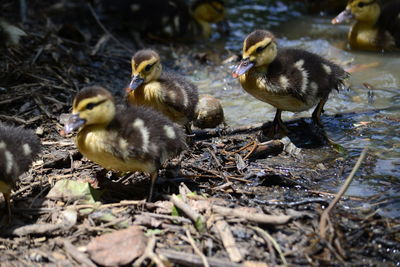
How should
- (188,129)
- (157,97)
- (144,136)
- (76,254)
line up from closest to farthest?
(76,254) → (144,136) → (157,97) → (188,129)

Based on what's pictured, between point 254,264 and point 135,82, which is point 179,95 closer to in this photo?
point 135,82

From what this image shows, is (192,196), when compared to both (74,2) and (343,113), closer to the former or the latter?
(343,113)

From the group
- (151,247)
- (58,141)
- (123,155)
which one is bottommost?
(58,141)

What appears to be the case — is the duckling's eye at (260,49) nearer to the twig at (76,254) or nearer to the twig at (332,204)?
the twig at (332,204)

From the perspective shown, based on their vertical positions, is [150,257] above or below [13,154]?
below

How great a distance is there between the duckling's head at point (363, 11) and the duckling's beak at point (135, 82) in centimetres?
318

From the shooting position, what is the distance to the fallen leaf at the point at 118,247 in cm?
267

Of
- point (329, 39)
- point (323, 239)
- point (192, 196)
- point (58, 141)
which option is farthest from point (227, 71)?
point (323, 239)

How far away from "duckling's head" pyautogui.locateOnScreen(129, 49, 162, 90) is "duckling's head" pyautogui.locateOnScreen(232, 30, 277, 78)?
61 cm

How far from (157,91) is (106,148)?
979 mm

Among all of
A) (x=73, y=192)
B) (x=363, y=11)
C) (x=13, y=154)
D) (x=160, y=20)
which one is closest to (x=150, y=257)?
(x=73, y=192)

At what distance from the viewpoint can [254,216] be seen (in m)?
2.94

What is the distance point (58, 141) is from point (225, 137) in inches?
51.7

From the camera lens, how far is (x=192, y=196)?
10.7ft
